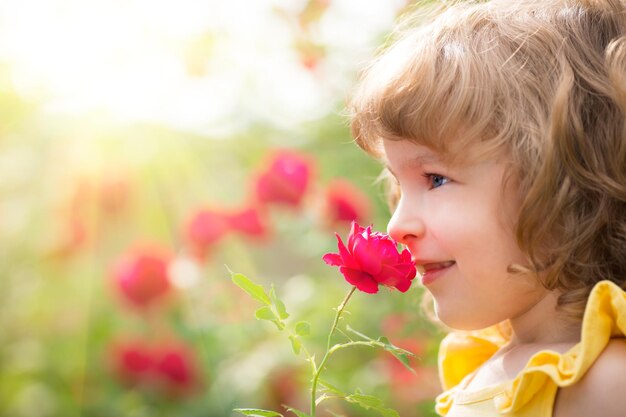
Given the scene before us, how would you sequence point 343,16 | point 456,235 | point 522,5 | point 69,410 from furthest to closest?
point 69,410 < point 343,16 < point 522,5 < point 456,235

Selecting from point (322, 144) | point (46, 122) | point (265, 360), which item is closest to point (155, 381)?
point (265, 360)

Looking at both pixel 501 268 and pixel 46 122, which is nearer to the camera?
pixel 501 268

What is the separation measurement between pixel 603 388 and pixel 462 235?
246 mm

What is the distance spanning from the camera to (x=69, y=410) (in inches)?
134

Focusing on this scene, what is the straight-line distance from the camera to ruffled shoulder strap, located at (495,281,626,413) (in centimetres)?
105

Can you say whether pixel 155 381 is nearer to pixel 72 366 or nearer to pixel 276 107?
pixel 72 366

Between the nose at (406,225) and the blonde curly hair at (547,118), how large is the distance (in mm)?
91

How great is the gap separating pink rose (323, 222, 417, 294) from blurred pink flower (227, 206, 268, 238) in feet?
5.27

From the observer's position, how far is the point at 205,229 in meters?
2.80

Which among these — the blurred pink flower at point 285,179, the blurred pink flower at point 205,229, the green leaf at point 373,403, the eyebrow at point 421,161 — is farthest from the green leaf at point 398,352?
the blurred pink flower at point 205,229

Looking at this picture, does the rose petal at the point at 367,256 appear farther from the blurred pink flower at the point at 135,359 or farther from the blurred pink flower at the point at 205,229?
the blurred pink flower at the point at 135,359

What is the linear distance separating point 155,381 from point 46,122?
129 centimetres

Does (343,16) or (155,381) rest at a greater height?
(343,16)

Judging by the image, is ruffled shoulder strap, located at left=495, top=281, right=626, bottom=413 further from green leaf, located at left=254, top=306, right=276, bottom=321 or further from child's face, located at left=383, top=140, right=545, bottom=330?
green leaf, located at left=254, top=306, right=276, bottom=321
